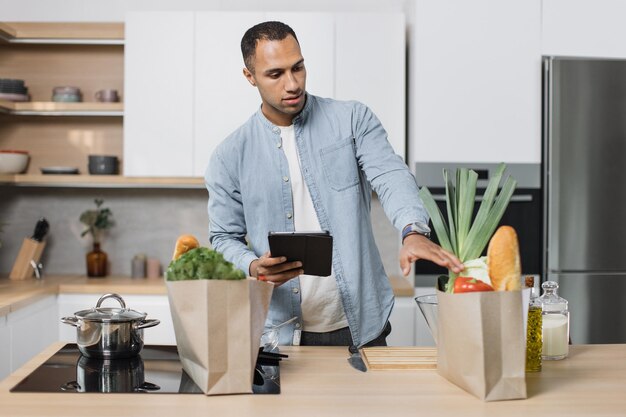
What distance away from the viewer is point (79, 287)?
3611mm

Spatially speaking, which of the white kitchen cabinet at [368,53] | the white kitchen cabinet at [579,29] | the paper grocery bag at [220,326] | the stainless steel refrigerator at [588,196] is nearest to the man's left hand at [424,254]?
the paper grocery bag at [220,326]

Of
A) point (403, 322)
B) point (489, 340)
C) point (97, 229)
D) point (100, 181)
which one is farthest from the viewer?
point (97, 229)

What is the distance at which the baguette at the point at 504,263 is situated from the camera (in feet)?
4.82

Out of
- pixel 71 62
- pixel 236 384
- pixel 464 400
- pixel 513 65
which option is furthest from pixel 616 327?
pixel 71 62

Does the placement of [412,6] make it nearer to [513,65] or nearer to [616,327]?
[513,65]

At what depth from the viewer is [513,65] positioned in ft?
11.6

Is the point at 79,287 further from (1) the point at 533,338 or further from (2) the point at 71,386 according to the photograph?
(1) the point at 533,338

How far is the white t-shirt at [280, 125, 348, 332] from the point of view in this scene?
2.28m

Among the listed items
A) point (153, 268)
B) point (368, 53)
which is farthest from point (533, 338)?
A: point (153, 268)

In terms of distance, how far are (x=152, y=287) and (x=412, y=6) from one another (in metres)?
1.81

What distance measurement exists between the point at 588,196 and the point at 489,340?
2231 millimetres

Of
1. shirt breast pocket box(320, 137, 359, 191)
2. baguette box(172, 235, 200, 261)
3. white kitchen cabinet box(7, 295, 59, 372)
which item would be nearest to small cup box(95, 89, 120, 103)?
white kitchen cabinet box(7, 295, 59, 372)

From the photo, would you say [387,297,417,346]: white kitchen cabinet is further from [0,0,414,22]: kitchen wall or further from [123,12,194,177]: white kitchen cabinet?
[0,0,414,22]: kitchen wall

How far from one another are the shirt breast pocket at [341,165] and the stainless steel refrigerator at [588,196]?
1511 mm
